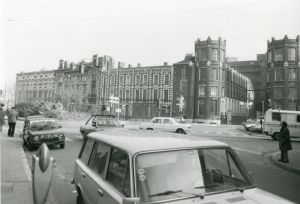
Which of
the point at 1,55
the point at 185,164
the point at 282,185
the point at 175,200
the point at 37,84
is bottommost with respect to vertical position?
the point at 282,185

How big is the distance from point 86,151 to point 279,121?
88.0 feet

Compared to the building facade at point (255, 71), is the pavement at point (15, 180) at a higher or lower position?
lower

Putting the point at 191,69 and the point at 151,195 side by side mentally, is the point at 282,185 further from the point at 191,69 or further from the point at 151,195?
the point at 191,69

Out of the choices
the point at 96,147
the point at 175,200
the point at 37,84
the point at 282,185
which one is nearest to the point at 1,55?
the point at 96,147

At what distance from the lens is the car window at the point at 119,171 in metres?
3.80

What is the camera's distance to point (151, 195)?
3.54 m

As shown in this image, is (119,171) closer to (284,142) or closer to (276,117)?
(284,142)

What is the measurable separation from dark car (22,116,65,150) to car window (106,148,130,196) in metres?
11.9

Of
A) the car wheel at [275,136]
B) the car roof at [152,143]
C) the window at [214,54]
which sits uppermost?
the window at [214,54]

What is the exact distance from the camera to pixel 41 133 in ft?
50.8

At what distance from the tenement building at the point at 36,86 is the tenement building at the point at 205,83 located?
44.1 meters

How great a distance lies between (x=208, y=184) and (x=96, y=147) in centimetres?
203

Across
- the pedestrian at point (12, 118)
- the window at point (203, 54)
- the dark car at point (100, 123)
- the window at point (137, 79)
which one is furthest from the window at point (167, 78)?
the dark car at point (100, 123)

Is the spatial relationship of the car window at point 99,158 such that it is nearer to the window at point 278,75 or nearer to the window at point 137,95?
the window at point 278,75
